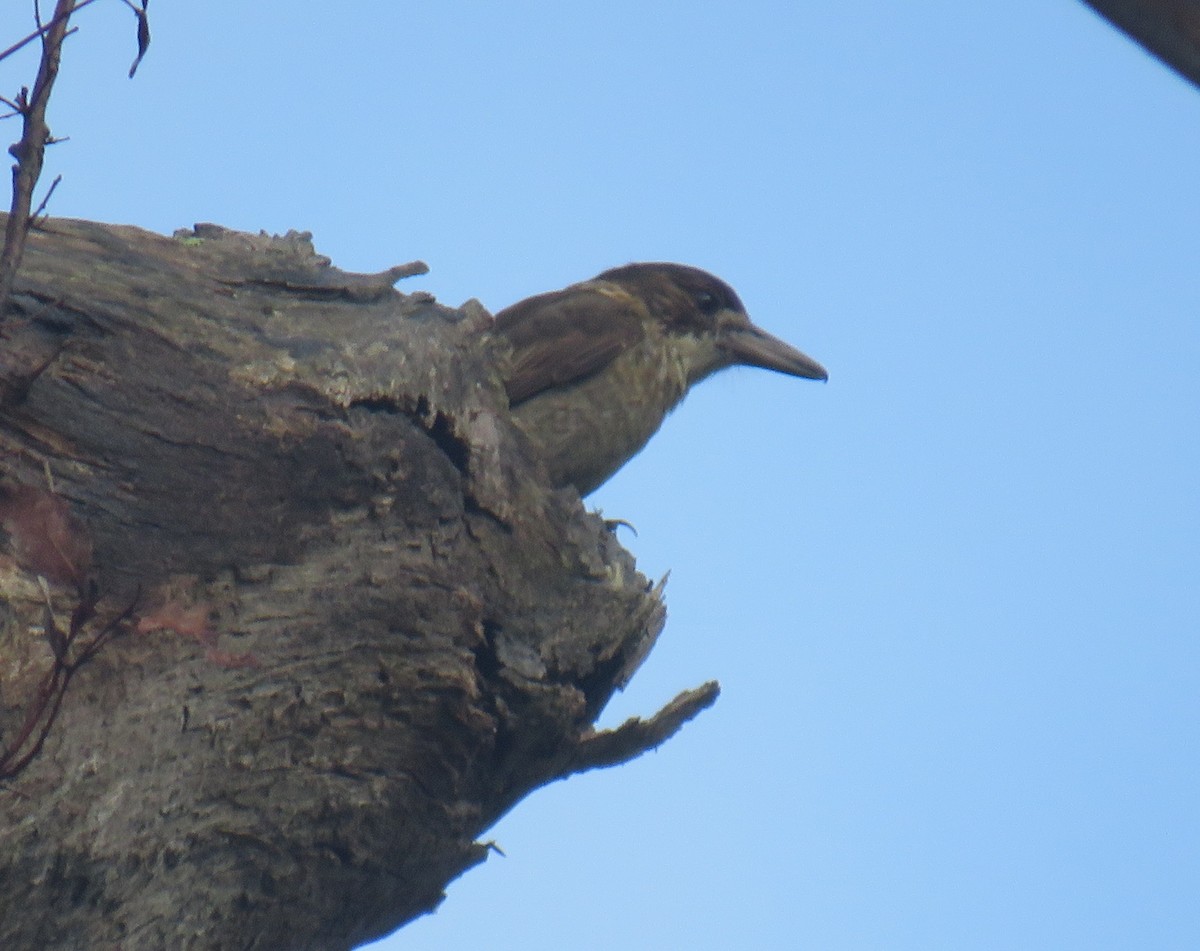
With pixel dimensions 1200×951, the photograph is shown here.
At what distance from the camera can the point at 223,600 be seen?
2936 millimetres

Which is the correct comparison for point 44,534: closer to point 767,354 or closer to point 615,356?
point 615,356

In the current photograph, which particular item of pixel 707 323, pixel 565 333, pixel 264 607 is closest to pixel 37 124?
pixel 264 607

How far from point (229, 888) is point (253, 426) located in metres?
0.89

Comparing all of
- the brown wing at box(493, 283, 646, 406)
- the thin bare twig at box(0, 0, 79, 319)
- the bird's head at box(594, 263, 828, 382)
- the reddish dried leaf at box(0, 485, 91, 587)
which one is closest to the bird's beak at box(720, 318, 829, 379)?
the bird's head at box(594, 263, 828, 382)

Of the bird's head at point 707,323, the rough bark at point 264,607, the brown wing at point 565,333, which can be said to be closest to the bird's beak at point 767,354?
the bird's head at point 707,323

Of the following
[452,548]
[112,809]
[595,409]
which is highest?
[595,409]

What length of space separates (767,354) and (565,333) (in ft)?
3.55

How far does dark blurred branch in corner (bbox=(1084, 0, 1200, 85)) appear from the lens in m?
0.89

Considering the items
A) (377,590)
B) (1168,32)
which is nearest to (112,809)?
(377,590)

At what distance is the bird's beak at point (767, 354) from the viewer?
5582mm

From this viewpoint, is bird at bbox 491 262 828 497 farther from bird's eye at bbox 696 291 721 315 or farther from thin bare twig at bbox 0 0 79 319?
thin bare twig at bbox 0 0 79 319

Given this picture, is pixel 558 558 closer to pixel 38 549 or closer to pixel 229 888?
pixel 229 888

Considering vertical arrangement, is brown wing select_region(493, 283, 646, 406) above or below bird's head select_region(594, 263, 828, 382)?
below

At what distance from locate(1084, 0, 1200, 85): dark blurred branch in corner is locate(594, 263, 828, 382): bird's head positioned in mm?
4574
